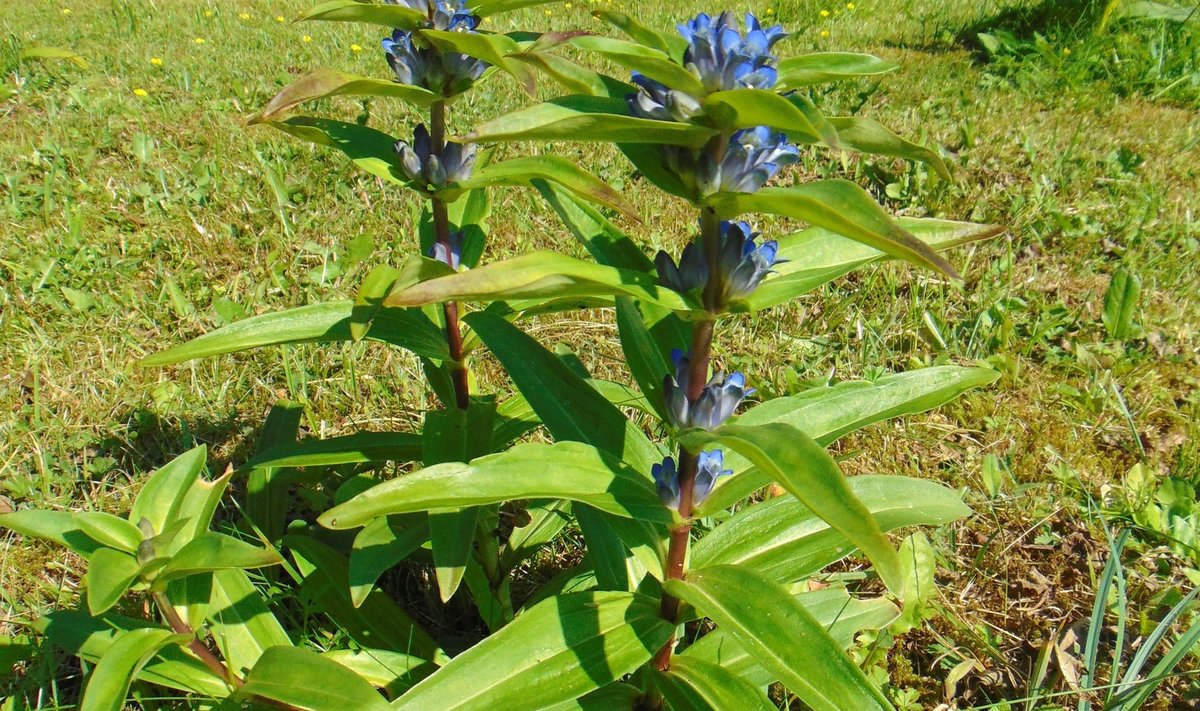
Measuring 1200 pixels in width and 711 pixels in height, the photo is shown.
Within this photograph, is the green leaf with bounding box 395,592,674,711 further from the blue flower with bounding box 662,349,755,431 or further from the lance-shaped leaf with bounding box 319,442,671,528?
the blue flower with bounding box 662,349,755,431

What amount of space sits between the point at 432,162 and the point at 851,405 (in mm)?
1040

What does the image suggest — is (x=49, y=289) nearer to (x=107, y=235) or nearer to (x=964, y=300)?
(x=107, y=235)

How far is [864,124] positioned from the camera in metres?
1.29

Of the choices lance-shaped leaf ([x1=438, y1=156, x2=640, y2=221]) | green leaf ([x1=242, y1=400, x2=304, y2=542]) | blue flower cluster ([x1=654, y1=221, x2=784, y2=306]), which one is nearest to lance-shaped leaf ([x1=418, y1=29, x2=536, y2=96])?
lance-shaped leaf ([x1=438, y1=156, x2=640, y2=221])

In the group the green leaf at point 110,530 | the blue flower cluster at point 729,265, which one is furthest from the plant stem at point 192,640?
the blue flower cluster at point 729,265

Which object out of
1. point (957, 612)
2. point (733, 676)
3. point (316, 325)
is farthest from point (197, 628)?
point (957, 612)

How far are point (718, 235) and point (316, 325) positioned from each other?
968 mm

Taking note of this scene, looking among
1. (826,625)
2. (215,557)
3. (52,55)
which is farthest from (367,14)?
(52,55)

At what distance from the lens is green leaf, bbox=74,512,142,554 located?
1.77 metres

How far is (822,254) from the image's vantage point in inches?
65.1

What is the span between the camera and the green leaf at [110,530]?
177cm

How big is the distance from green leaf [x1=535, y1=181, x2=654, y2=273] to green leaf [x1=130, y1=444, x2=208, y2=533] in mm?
1041

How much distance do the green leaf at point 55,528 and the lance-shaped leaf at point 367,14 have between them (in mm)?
1131

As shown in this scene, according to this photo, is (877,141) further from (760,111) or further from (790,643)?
(790,643)
